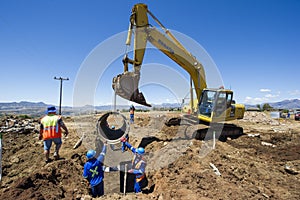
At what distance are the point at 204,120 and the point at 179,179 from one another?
431 cm

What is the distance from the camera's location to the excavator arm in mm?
6500

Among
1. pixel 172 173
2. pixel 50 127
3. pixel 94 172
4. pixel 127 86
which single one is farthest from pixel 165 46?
pixel 94 172

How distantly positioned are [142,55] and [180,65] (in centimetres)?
246

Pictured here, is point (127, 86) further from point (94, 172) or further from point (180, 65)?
point (180, 65)

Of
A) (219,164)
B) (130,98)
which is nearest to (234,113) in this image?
(219,164)

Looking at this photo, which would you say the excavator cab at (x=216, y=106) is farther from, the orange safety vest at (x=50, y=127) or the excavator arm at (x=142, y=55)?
the orange safety vest at (x=50, y=127)

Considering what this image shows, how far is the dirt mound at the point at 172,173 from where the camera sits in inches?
150

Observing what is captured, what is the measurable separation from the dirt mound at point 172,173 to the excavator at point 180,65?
1933 millimetres

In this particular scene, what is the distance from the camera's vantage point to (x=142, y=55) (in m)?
7.25

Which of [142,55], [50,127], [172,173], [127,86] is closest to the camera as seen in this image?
[50,127]

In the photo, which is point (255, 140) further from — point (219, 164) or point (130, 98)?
point (130, 98)

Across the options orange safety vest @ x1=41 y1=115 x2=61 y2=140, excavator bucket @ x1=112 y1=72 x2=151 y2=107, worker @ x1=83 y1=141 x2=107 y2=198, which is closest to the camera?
worker @ x1=83 y1=141 x2=107 y2=198

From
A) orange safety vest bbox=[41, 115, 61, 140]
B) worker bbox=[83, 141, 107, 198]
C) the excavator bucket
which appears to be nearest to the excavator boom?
the excavator bucket

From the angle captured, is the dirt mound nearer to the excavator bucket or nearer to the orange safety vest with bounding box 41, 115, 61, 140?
the orange safety vest with bounding box 41, 115, 61, 140
